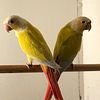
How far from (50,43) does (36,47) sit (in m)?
0.92

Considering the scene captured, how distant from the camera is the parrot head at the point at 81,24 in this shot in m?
0.85

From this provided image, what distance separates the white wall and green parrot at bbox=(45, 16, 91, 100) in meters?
0.65

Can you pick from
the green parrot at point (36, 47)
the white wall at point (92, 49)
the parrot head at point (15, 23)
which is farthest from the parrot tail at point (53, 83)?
the white wall at point (92, 49)

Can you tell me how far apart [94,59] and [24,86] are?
0.43 metres

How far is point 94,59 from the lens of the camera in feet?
5.16

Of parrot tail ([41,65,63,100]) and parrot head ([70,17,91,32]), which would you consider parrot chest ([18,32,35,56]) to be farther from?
parrot head ([70,17,91,32])

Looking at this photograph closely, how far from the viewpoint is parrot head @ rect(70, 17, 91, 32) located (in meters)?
0.85

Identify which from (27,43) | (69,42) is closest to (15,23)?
(27,43)

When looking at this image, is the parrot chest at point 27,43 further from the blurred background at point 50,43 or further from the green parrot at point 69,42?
the blurred background at point 50,43

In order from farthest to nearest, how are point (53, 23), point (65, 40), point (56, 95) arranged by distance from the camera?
1. point (53, 23)
2. point (65, 40)
3. point (56, 95)

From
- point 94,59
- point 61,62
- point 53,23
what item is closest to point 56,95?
point 61,62

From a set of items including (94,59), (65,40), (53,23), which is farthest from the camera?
(53,23)

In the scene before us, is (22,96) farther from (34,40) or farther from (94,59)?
(34,40)

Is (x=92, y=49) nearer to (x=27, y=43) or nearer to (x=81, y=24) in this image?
(x=81, y=24)
